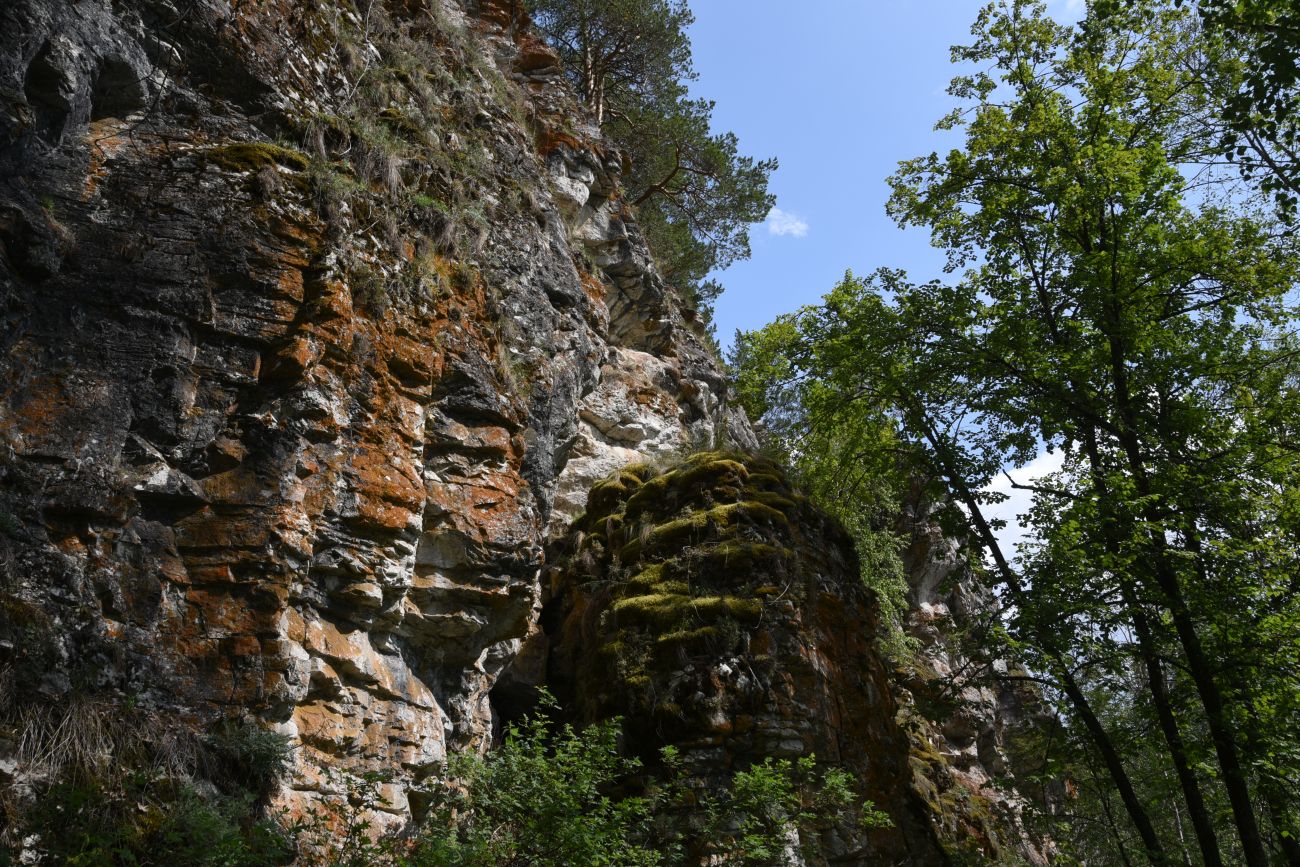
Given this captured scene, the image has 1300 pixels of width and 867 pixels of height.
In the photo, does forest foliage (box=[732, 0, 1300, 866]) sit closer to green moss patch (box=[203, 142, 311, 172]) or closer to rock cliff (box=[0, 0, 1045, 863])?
rock cliff (box=[0, 0, 1045, 863])

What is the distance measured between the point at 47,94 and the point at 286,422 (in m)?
2.87

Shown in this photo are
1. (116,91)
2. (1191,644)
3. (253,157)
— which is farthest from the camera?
(1191,644)

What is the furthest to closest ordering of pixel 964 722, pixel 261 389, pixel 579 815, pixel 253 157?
1. pixel 964 722
2. pixel 253 157
3. pixel 261 389
4. pixel 579 815

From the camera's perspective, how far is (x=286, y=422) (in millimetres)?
6586

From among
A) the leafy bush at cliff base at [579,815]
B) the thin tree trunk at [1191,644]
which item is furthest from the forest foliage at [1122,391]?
the leafy bush at cliff base at [579,815]

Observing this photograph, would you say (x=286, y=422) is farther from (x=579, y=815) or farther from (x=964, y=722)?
(x=964, y=722)

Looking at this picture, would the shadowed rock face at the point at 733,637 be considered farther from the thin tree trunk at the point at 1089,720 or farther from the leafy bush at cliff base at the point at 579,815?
the thin tree trunk at the point at 1089,720

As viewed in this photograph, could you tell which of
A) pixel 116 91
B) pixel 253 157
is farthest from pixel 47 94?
pixel 253 157

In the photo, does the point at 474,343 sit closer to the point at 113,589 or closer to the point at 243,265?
the point at 243,265

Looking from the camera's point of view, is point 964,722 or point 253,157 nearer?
point 253,157

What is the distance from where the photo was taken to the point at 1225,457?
9234 millimetres

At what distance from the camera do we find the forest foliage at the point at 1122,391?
340 inches

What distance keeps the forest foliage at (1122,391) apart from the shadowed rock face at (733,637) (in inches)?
63.7

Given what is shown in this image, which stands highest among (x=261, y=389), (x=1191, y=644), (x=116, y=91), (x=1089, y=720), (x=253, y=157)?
(x=116, y=91)
